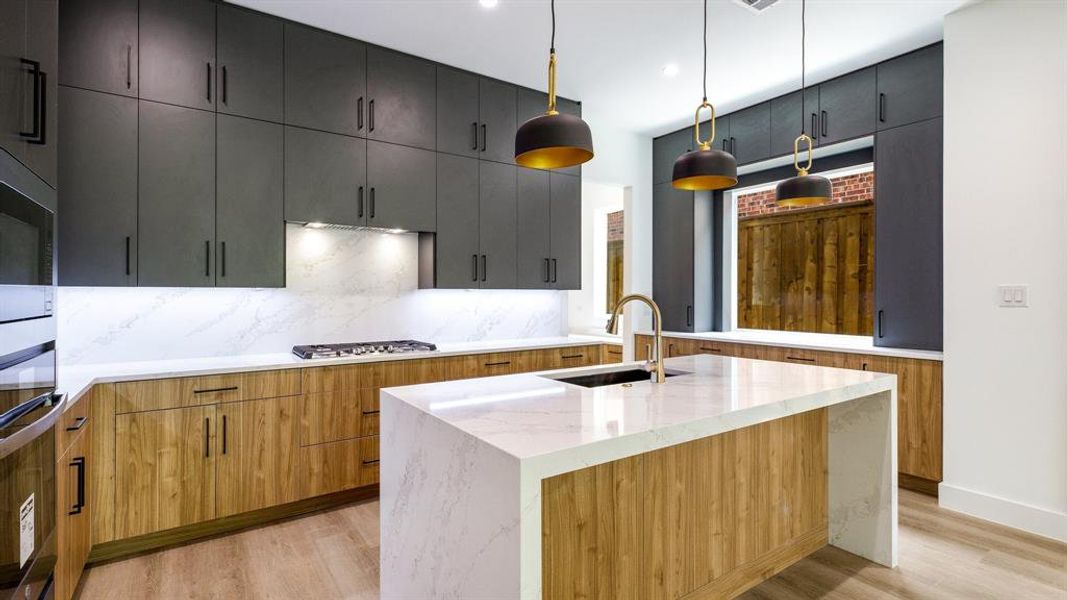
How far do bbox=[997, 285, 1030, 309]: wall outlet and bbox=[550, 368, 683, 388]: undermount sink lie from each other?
2.03 metres

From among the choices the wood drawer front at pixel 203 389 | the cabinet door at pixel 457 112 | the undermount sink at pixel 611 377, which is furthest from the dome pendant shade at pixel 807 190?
the wood drawer front at pixel 203 389

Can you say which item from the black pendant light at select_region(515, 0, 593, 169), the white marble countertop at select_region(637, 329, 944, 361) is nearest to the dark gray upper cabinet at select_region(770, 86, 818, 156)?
the white marble countertop at select_region(637, 329, 944, 361)

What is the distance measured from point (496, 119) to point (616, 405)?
115 inches

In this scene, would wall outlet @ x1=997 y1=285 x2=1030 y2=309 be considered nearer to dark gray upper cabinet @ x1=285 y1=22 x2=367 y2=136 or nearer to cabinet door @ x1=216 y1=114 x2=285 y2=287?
dark gray upper cabinet @ x1=285 y1=22 x2=367 y2=136

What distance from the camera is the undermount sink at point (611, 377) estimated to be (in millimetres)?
2381

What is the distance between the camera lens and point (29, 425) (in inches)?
54.5

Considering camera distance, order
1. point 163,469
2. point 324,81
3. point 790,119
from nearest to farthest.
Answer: point 163,469 → point 324,81 → point 790,119

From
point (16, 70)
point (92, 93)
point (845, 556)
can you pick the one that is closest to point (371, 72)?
point (92, 93)

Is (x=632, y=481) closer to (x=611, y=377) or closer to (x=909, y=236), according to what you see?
(x=611, y=377)

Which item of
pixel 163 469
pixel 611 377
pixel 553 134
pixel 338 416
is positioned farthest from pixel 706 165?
pixel 163 469

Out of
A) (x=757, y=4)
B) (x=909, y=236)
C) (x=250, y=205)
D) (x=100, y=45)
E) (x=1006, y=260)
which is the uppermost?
(x=757, y=4)

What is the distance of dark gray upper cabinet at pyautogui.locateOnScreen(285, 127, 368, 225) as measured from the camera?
10.6ft

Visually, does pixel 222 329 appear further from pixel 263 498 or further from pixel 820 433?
pixel 820 433

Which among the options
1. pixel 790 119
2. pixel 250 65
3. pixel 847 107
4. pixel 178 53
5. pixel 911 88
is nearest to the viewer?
pixel 178 53
